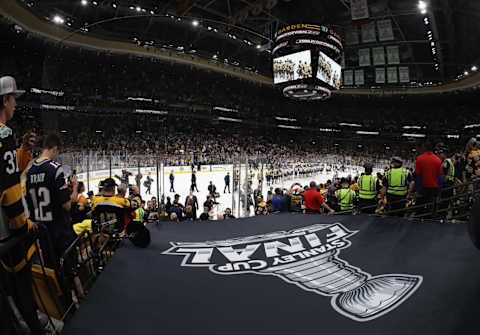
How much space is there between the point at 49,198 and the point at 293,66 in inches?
461

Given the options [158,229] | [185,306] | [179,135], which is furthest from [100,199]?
[179,135]

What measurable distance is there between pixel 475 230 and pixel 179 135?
27878 mm

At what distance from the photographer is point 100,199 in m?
3.28

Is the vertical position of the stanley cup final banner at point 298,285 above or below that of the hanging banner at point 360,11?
below

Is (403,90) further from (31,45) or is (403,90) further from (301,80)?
(31,45)

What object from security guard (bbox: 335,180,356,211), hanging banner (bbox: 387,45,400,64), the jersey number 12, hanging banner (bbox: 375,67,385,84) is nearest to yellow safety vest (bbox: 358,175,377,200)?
security guard (bbox: 335,180,356,211)

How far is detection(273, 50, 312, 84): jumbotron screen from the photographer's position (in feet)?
39.0

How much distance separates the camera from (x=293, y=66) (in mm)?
12352

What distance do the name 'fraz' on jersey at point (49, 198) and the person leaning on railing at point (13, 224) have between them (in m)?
0.83

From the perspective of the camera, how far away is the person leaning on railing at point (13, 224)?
1551 mm

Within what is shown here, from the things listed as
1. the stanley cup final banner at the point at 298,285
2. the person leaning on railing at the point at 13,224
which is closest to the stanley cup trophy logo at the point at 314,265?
the stanley cup final banner at the point at 298,285

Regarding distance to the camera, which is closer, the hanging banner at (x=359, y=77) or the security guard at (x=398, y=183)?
the security guard at (x=398, y=183)

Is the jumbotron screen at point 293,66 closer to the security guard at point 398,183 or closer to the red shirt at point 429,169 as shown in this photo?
the security guard at point 398,183

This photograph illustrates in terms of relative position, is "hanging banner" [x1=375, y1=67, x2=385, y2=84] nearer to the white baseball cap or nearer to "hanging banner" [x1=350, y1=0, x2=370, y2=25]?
"hanging banner" [x1=350, y1=0, x2=370, y2=25]
